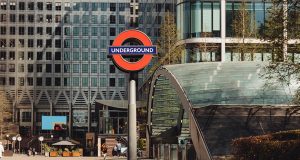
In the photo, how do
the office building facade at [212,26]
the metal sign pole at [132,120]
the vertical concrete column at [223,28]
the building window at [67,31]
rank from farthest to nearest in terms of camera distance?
1. the building window at [67,31]
2. the vertical concrete column at [223,28]
3. the office building facade at [212,26]
4. the metal sign pole at [132,120]

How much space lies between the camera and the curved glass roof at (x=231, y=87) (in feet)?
121

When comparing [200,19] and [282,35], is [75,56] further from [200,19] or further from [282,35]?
[282,35]

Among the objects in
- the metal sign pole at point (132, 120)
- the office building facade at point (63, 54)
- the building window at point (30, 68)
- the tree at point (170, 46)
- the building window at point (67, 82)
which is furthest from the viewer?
the building window at point (67, 82)

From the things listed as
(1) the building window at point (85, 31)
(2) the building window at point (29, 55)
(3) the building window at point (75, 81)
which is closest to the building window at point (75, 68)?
(3) the building window at point (75, 81)

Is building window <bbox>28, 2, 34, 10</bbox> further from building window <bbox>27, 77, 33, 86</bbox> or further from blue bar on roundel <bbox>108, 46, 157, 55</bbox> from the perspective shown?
blue bar on roundel <bbox>108, 46, 157, 55</bbox>

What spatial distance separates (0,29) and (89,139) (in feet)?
135

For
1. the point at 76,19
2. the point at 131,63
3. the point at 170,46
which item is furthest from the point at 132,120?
the point at 76,19

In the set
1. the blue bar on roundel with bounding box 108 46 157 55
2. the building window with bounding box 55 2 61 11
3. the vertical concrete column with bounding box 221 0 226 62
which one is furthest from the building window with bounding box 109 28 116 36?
the blue bar on roundel with bounding box 108 46 157 55

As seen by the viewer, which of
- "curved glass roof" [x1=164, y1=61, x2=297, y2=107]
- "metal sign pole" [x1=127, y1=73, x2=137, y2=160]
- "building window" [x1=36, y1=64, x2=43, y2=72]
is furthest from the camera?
"building window" [x1=36, y1=64, x2=43, y2=72]

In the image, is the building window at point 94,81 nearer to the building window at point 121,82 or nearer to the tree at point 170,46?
the building window at point 121,82

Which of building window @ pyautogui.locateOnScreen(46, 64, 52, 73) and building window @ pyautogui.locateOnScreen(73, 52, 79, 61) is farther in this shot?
building window @ pyautogui.locateOnScreen(46, 64, 52, 73)

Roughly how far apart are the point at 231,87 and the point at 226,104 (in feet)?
6.43

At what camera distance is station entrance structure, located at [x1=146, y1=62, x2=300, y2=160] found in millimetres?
33281

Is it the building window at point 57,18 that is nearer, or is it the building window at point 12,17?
the building window at point 12,17
